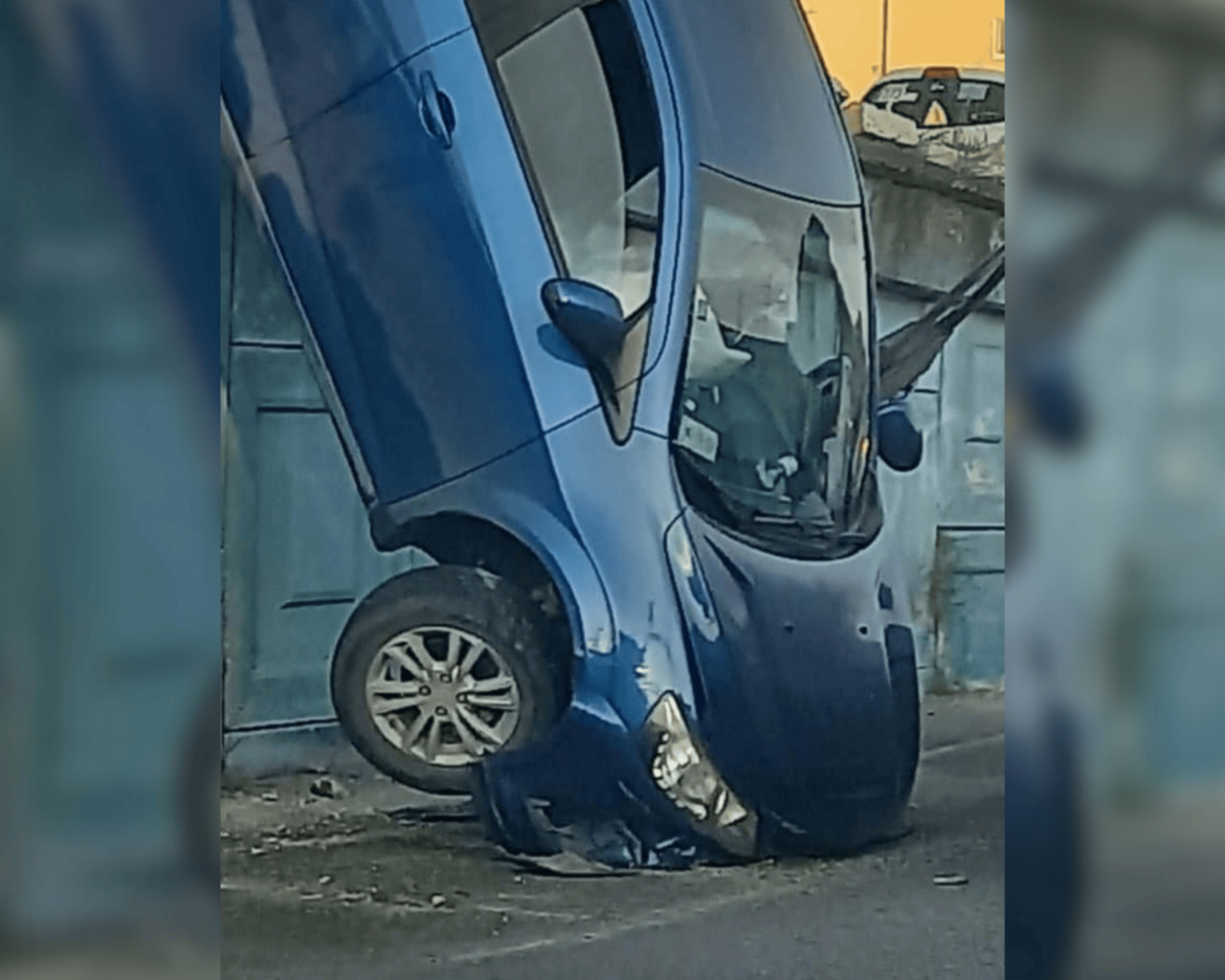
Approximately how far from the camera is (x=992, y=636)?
321 centimetres

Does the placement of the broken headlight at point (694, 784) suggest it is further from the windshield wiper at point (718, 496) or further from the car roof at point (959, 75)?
the car roof at point (959, 75)

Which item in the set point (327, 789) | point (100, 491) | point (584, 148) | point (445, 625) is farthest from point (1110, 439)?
point (100, 491)

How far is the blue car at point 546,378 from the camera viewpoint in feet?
10.1

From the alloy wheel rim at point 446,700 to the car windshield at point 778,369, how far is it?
493mm

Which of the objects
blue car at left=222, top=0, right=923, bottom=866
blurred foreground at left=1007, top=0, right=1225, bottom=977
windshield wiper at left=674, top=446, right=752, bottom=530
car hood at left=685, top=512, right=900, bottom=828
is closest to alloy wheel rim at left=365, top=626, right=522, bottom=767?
blue car at left=222, top=0, right=923, bottom=866

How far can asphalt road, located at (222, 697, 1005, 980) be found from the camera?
310 cm

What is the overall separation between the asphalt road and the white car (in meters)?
1.05

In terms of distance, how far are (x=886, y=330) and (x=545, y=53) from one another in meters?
0.81

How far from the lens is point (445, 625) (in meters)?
3.08

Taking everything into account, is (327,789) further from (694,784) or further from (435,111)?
(435,111)

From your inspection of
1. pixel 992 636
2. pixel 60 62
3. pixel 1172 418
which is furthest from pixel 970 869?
pixel 60 62

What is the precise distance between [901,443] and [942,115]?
0.62 m

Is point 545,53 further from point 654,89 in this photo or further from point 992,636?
point 992,636

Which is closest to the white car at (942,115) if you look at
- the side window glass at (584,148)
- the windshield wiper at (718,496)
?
the side window glass at (584,148)
